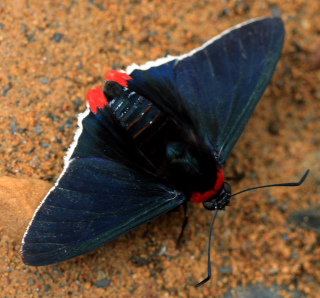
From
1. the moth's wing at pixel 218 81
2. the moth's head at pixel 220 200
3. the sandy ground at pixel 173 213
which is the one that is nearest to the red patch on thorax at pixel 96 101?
the moth's wing at pixel 218 81

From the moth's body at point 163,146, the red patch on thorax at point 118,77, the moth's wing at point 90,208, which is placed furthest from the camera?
the red patch on thorax at point 118,77

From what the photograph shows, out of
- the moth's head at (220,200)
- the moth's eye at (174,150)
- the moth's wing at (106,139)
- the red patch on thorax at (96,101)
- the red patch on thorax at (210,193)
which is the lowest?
the moth's head at (220,200)

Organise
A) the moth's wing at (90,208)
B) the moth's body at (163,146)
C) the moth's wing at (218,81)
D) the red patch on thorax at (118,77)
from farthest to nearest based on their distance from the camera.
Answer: the moth's wing at (218,81) → the red patch on thorax at (118,77) → the moth's body at (163,146) → the moth's wing at (90,208)

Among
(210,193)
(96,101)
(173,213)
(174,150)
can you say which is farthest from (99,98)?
(173,213)

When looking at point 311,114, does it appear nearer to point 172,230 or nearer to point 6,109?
point 172,230

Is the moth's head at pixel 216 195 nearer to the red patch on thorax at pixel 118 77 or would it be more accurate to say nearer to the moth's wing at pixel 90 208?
the moth's wing at pixel 90 208

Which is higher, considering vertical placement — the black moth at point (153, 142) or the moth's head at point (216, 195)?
the black moth at point (153, 142)

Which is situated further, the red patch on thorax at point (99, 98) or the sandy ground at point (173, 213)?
the sandy ground at point (173, 213)

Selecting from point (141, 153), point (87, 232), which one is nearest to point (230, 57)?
point (141, 153)

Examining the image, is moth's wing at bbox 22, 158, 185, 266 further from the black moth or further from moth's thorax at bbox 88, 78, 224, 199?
moth's thorax at bbox 88, 78, 224, 199
